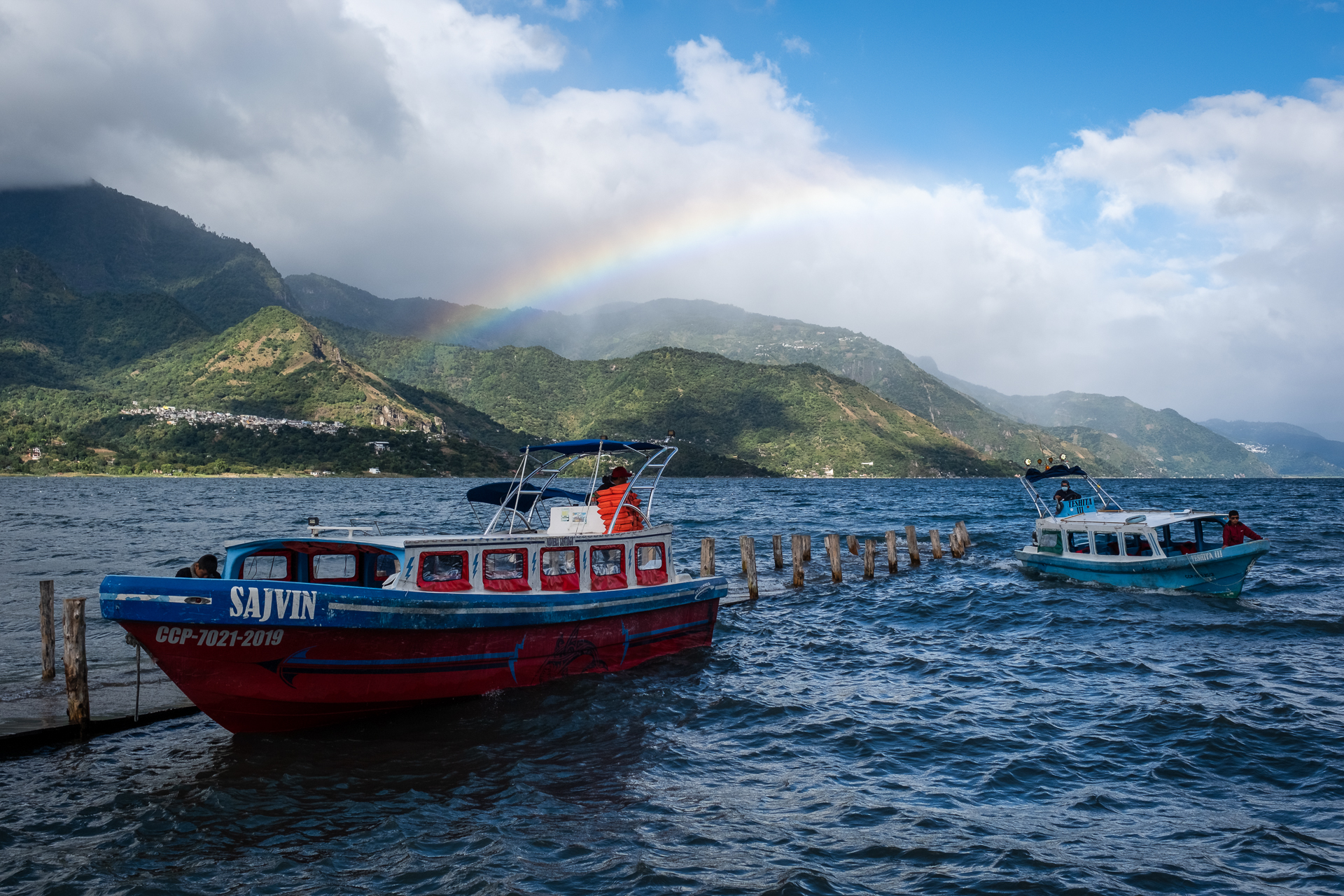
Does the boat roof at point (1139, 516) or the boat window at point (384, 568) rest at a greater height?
the boat window at point (384, 568)

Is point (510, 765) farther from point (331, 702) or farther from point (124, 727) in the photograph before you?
point (124, 727)

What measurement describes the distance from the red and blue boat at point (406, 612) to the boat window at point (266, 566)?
0.02 m

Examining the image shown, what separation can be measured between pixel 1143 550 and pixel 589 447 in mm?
20827

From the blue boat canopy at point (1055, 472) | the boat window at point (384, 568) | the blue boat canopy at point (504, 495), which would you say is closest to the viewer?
the boat window at point (384, 568)

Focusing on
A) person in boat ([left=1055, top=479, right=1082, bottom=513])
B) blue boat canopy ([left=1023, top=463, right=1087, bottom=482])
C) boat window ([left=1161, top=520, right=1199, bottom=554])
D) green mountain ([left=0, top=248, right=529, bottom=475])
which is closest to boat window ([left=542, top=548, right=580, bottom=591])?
blue boat canopy ([left=1023, top=463, right=1087, bottom=482])

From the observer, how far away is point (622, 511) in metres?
19.2

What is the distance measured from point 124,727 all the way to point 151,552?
2742 centimetres

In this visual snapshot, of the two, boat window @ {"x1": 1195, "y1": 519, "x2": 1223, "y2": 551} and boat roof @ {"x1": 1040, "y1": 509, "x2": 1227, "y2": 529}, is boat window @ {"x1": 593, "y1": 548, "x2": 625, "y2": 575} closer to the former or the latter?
boat roof @ {"x1": 1040, "y1": 509, "x2": 1227, "y2": 529}

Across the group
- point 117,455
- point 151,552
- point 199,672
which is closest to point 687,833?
point 199,672

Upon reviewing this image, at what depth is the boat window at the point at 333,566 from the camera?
1438cm

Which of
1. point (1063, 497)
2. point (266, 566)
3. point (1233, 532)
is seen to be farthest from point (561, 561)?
point (1063, 497)

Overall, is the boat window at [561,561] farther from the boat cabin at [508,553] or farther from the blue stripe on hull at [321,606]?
the blue stripe on hull at [321,606]

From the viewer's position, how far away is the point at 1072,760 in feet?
40.3

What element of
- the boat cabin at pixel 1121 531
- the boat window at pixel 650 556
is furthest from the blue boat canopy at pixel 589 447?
the boat cabin at pixel 1121 531
